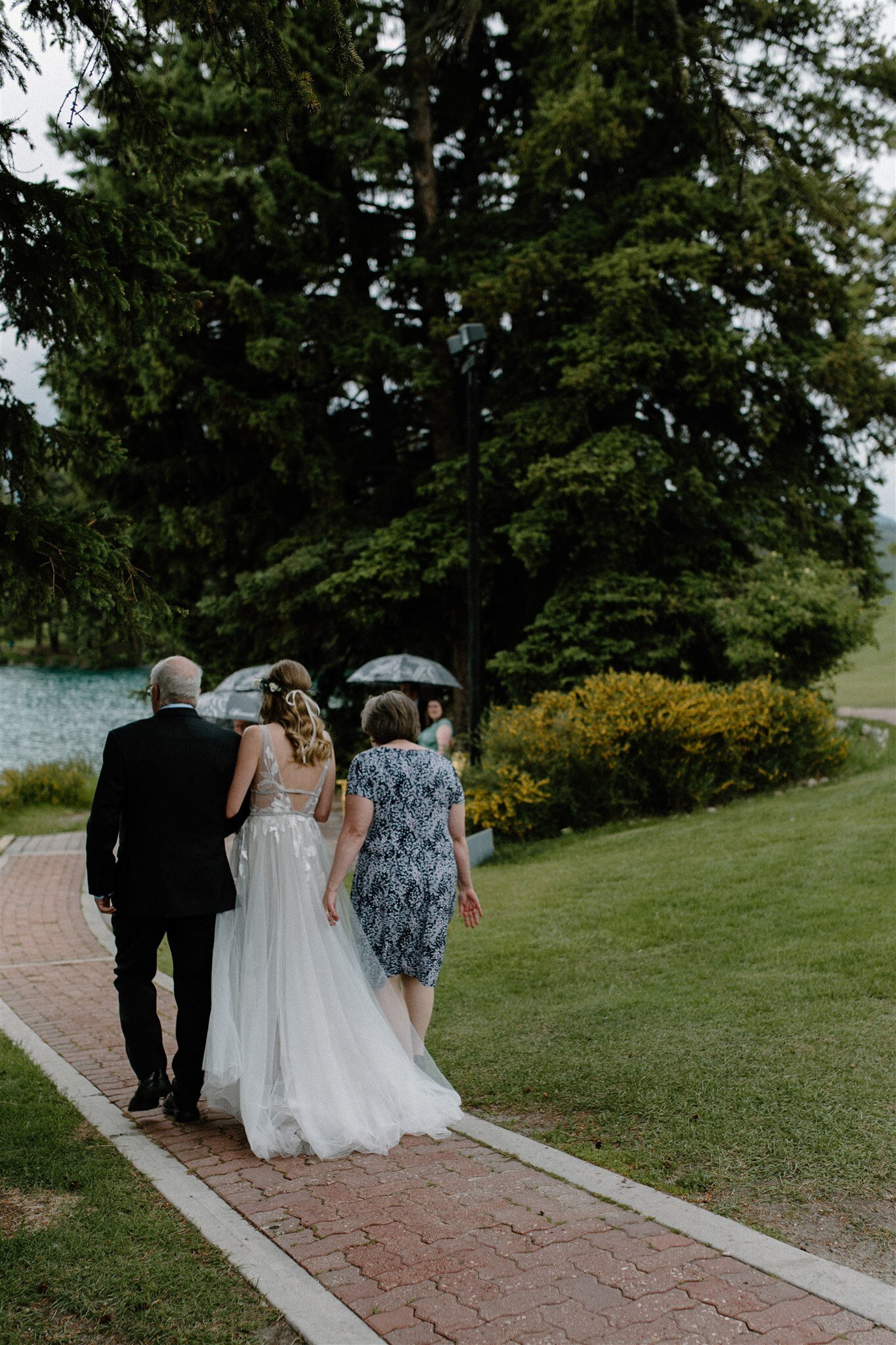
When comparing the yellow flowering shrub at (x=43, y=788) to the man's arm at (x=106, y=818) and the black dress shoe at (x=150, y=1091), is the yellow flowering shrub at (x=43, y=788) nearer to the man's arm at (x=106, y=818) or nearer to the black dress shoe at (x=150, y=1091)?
the black dress shoe at (x=150, y=1091)

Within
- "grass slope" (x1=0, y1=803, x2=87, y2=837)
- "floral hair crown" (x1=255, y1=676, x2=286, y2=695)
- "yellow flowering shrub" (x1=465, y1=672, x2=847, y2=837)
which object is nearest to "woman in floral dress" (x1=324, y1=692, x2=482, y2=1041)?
"floral hair crown" (x1=255, y1=676, x2=286, y2=695)

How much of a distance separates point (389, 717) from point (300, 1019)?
4.60 feet

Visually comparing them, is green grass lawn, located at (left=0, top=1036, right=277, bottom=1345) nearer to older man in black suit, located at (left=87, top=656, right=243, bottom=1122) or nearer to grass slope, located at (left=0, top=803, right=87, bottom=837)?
older man in black suit, located at (left=87, top=656, right=243, bottom=1122)

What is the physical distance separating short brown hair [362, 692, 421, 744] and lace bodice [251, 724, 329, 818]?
0.32m

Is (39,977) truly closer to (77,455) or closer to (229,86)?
(77,455)

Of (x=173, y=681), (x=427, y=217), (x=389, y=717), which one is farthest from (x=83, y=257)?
(x=427, y=217)

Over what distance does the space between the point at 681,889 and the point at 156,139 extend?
6.74 m

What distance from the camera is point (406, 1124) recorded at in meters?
4.94

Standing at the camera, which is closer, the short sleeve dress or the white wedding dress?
the white wedding dress

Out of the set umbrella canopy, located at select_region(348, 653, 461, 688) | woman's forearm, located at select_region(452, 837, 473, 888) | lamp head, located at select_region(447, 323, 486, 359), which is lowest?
woman's forearm, located at select_region(452, 837, 473, 888)

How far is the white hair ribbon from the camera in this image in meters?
5.24

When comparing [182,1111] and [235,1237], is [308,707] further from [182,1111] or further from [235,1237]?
[235,1237]

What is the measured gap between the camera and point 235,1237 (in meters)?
3.82

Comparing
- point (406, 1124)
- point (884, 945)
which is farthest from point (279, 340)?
point (406, 1124)
